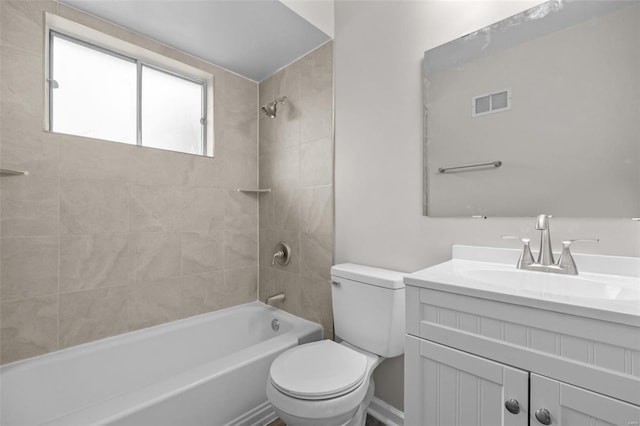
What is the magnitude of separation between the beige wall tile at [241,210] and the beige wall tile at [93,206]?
665mm

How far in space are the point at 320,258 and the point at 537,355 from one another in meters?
1.31

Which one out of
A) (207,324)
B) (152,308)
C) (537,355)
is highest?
(537,355)

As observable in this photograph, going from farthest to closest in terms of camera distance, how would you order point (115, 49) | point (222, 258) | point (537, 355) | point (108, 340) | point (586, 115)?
point (222, 258)
point (115, 49)
point (108, 340)
point (586, 115)
point (537, 355)

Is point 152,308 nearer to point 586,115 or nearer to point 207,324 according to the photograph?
point 207,324

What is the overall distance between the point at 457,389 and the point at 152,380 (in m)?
1.68

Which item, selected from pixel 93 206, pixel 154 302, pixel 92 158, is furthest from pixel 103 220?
pixel 154 302

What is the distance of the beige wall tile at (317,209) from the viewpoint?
1869 mm

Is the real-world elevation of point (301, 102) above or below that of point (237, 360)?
above

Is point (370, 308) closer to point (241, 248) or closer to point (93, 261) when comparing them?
point (241, 248)

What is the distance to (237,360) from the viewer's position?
4.64 ft

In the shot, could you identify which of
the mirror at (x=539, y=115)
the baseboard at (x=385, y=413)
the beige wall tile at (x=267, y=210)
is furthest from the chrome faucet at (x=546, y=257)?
the beige wall tile at (x=267, y=210)

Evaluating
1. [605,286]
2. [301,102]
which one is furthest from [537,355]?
[301,102]

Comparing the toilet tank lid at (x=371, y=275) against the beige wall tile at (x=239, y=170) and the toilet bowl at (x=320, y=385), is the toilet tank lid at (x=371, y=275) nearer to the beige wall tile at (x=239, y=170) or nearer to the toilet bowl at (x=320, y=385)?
the toilet bowl at (x=320, y=385)

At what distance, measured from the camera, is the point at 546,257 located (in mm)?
1037
